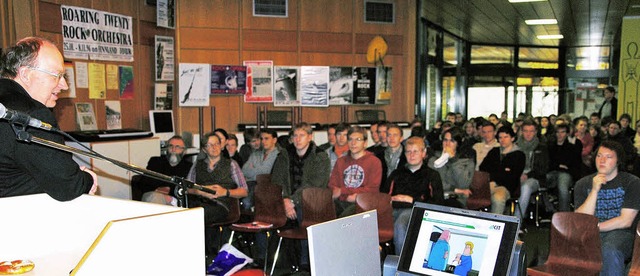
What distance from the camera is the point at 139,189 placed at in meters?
7.04

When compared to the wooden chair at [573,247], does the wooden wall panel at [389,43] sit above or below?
above

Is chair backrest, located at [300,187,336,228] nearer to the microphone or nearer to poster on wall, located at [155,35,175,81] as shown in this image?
the microphone

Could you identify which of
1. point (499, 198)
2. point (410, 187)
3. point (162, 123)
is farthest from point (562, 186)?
point (162, 123)

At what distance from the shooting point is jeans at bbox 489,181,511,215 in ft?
Result: 24.4

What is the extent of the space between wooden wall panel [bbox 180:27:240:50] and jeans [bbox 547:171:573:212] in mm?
5893

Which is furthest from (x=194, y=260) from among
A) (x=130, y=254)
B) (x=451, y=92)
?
(x=451, y=92)

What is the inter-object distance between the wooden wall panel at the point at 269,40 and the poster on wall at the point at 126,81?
9.45 feet

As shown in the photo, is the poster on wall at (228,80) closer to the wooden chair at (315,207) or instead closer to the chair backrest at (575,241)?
the wooden chair at (315,207)

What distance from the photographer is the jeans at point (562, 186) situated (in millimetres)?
8508

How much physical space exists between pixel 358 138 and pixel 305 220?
40.2 inches

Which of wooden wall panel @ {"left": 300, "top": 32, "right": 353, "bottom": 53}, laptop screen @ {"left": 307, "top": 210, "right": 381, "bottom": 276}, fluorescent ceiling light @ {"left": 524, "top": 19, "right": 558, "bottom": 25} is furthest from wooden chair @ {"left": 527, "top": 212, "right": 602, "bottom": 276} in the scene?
fluorescent ceiling light @ {"left": 524, "top": 19, "right": 558, "bottom": 25}

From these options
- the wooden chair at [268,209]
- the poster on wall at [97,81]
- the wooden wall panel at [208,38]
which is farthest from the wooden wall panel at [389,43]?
the wooden chair at [268,209]

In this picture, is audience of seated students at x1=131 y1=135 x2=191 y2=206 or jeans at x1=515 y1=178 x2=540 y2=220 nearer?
audience of seated students at x1=131 y1=135 x2=191 y2=206

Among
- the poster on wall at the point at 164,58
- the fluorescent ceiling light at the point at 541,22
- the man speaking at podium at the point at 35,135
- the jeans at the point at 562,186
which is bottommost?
the jeans at the point at 562,186
